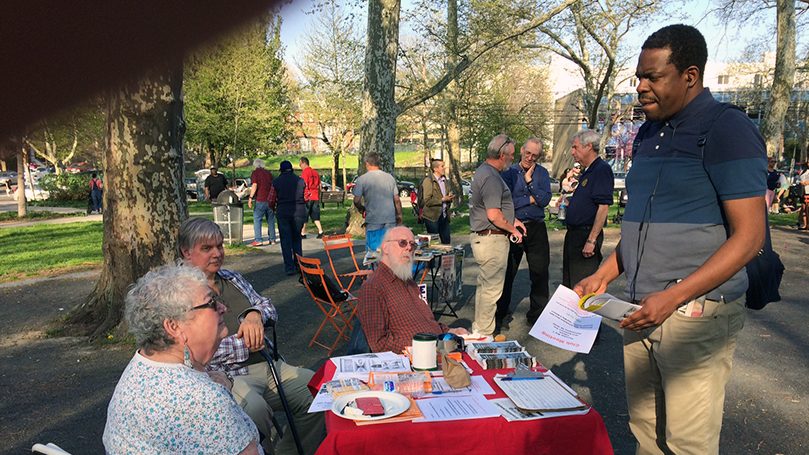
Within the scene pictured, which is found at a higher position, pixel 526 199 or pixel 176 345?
pixel 526 199

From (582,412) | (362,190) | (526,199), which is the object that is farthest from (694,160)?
(362,190)

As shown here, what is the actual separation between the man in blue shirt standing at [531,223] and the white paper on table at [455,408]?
3.61 metres

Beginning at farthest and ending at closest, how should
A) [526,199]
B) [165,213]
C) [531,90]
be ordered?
[531,90] → [526,199] → [165,213]

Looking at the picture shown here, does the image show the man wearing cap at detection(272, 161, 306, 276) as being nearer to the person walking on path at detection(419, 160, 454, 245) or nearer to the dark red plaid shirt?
the person walking on path at detection(419, 160, 454, 245)

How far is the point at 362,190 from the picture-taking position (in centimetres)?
796

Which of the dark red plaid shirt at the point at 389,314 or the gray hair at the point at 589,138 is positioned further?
the gray hair at the point at 589,138

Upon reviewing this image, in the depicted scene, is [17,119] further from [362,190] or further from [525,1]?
[525,1]

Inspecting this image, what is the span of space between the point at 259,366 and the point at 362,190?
4.69 meters

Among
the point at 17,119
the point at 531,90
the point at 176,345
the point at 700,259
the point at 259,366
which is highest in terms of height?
the point at 531,90

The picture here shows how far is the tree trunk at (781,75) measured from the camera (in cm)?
1662

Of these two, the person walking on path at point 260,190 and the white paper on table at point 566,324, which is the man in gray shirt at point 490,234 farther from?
the person walking on path at point 260,190

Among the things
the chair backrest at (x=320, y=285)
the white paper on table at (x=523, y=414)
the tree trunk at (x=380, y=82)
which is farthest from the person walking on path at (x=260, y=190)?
the white paper on table at (x=523, y=414)

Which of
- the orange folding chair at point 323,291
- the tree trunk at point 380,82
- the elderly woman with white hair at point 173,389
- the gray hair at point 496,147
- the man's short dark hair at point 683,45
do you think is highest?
the tree trunk at point 380,82

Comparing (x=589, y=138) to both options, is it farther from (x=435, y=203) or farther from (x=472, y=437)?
(x=435, y=203)
